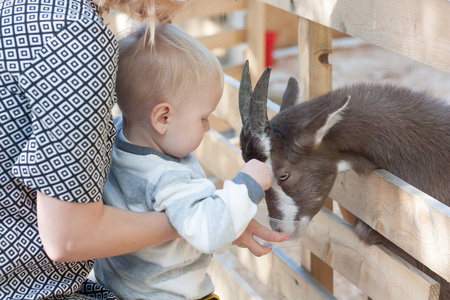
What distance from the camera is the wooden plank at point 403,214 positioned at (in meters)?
1.95

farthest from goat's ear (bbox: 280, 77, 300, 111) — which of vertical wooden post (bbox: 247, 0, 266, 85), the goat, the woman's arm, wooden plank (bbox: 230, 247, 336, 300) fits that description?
vertical wooden post (bbox: 247, 0, 266, 85)

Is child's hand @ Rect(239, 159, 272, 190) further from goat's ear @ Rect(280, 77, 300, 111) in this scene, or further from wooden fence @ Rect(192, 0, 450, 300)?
goat's ear @ Rect(280, 77, 300, 111)

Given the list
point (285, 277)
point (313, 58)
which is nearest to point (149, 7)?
point (313, 58)

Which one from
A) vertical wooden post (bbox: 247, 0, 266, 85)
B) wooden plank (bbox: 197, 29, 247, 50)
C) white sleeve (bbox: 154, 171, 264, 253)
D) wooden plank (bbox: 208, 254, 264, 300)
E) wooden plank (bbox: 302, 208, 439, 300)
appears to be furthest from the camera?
wooden plank (bbox: 197, 29, 247, 50)

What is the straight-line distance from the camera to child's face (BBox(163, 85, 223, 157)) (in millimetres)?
1832

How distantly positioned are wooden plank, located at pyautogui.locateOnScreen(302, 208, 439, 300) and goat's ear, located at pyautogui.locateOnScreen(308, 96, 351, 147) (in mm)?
420

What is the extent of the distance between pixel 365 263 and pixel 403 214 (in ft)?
1.38

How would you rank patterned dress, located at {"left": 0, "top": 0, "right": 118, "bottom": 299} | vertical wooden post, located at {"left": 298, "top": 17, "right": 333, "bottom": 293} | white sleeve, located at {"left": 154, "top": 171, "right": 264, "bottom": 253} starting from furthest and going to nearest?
vertical wooden post, located at {"left": 298, "top": 17, "right": 333, "bottom": 293}
white sleeve, located at {"left": 154, "top": 171, "right": 264, "bottom": 253}
patterned dress, located at {"left": 0, "top": 0, "right": 118, "bottom": 299}

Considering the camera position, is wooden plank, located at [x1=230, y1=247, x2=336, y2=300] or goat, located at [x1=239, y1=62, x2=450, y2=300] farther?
wooden plank, located at [x1=230, y1=247, x2=336, y2=300]

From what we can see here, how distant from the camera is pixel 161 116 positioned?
1837 mm

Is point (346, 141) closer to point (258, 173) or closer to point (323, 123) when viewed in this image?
point (323, 123)

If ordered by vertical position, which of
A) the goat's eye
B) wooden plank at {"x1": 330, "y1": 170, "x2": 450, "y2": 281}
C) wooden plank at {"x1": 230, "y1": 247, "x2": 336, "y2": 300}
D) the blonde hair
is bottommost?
wooden plank at {"x1": 230, "y1": 247, "x2": 336, "y2": 300}

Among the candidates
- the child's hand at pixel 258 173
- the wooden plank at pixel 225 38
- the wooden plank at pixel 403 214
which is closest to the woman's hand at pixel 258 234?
the child's hand at pixel 258 173

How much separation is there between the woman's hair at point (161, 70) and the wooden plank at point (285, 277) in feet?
4.88
